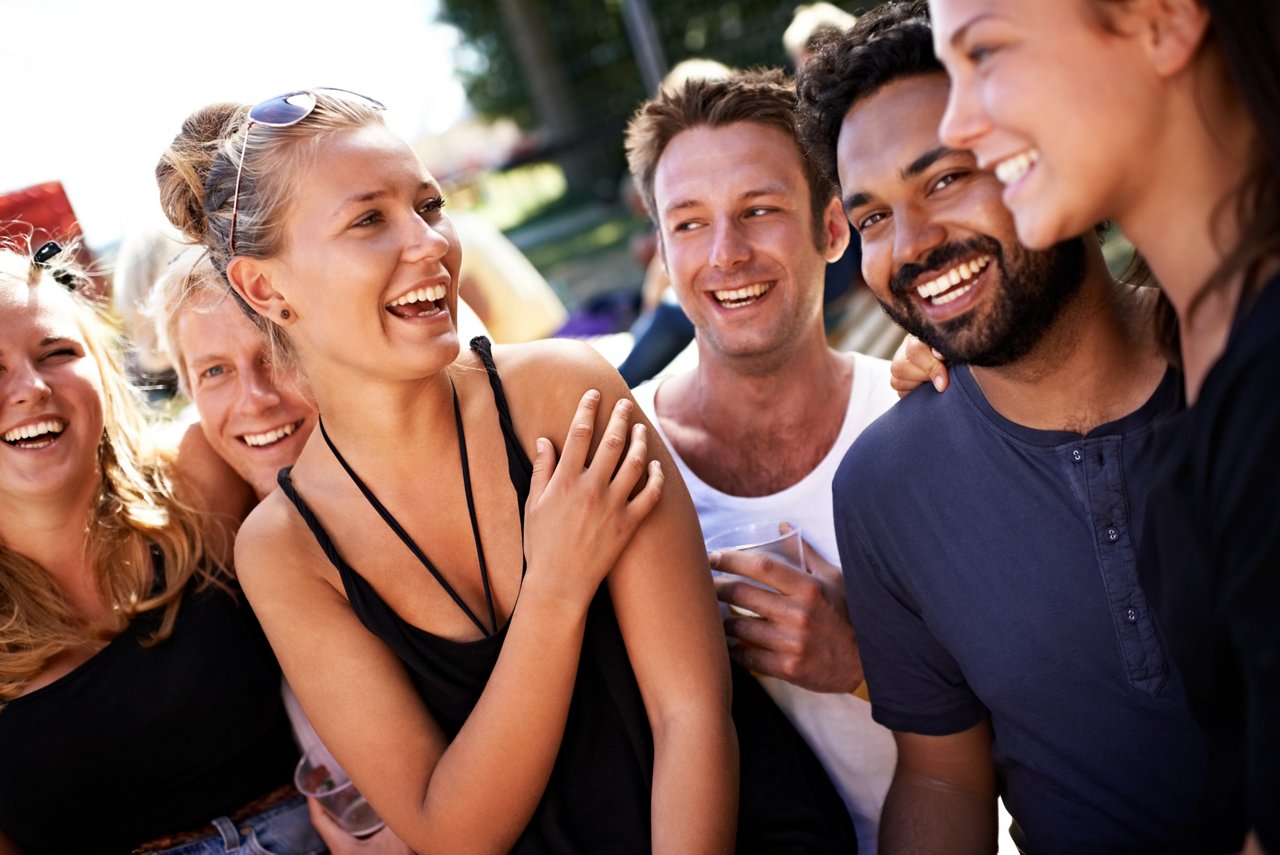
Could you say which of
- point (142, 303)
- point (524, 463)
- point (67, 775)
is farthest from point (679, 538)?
point (142, 303)

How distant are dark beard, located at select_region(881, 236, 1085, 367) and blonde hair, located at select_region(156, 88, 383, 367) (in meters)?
1.14

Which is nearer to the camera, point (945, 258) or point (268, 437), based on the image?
point (945, 258)

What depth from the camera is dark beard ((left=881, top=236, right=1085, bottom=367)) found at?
1.65 metres

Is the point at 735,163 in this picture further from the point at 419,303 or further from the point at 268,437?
the point at 268,437

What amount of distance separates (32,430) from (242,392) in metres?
0.47

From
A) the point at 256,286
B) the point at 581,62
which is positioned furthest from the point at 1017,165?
the point at 581,62

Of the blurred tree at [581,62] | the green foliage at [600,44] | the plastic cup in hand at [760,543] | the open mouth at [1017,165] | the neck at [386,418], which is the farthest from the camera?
the blurred tree at [581,62]

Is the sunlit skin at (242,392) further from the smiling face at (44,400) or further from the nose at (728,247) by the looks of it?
the nose at (728,247)

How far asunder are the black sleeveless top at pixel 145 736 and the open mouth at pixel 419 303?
3.39 ft

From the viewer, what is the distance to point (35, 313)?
Result: 7.98 ft

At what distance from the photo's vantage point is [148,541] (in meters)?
2.50

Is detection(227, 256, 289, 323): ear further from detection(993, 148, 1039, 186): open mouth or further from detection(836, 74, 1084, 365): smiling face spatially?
detection(993, 148, 1039, 186): open mouth

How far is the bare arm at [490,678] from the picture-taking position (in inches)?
70.8

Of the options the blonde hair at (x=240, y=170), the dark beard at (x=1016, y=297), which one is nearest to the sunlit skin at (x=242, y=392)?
the blonde hair at (x=240, y=170)
